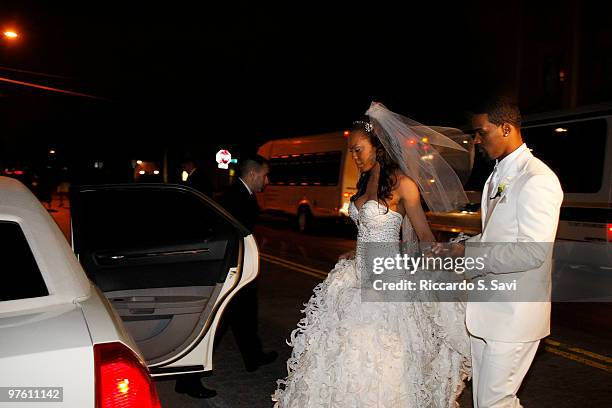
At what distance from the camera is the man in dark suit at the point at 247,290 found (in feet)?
17.1

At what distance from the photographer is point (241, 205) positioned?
529cm

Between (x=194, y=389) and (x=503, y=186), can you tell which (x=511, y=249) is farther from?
(x=194, y=389)

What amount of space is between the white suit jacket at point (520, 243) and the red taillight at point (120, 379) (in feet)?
5.29

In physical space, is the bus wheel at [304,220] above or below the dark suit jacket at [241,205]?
below

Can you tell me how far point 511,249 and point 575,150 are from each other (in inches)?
374

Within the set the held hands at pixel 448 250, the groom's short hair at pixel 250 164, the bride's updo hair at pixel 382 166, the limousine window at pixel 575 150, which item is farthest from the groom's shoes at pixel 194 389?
the limousine window at pixel 575 150

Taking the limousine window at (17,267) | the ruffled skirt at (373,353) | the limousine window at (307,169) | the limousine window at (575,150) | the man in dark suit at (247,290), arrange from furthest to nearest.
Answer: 1. the limousine window at (307,169)
2. the limousine window at (575,150)
3. the man in dark suit at (247,290)
4. the ruffled skirt at (373,353)
5. the limousine window at (17,267)

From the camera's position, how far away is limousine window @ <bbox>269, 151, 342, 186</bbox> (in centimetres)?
1933

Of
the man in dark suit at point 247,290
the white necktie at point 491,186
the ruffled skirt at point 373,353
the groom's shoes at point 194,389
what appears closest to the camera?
the white necktie at point 491,186

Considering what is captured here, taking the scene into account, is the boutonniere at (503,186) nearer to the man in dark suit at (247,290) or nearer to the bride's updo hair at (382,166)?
the bride's updo hair at (382,166)

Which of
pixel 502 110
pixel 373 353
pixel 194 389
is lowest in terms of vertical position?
pixel 194 389

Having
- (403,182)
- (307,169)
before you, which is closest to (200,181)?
(403,182)

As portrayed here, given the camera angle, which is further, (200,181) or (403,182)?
(200,181)

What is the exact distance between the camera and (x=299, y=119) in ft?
156
